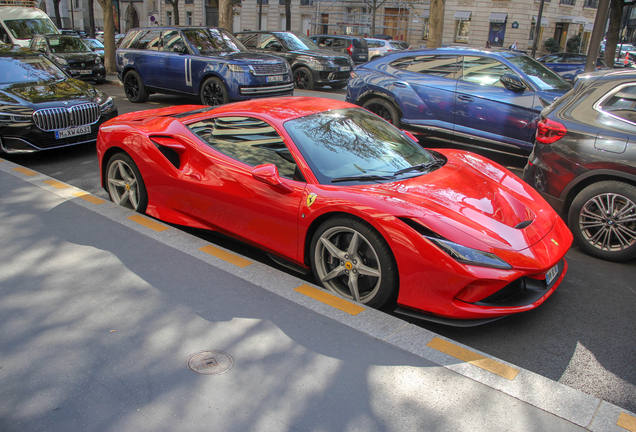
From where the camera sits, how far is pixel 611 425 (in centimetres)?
236

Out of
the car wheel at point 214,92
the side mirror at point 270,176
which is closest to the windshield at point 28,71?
the car wheel at point 214,92

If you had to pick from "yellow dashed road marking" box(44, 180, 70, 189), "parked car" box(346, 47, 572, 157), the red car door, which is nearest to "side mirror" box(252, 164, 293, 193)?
the red car door

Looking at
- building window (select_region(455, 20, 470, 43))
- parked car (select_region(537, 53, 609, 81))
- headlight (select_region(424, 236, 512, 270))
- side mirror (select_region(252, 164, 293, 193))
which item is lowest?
headlight (select_region(424, 236, 512, 270))

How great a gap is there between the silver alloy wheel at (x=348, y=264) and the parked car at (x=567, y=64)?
13.9 meters

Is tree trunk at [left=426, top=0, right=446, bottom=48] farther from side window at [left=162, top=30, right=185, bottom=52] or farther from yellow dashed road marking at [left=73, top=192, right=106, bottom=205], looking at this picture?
yellow dashed road marking at [left=73, top=192, right=106, bottom=205]

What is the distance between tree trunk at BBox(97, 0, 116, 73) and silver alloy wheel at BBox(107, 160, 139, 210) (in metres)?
16.4

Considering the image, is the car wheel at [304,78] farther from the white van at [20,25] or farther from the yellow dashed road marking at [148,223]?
the yellow dashed road marking at [148,223]

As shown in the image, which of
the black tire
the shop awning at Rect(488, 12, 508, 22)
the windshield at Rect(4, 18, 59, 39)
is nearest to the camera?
the black tire

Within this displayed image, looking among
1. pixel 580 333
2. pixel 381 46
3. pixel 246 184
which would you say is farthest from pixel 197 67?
pixel 381 46

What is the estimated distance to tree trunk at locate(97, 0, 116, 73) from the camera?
Answer: 19.2m

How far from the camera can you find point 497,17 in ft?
137

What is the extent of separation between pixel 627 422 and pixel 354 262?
169 centimetres

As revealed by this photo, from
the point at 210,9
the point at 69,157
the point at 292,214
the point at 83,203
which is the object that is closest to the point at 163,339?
the point at 292,214

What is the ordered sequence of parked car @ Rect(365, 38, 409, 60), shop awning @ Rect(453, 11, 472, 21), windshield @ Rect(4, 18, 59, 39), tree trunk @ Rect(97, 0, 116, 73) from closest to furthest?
tree trunk @ Rect(97, 0, 116, 73) → windshield @ Rect(4, 18, 59, 39) → parked car @ Rect(365, 38, 409, 60) → shop awning @ Rect(453, 11, 472, 21)
